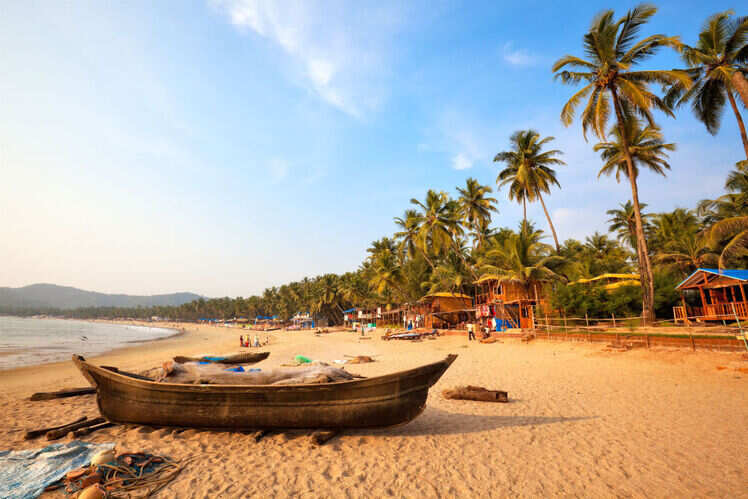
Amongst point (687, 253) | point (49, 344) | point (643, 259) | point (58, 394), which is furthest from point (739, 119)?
point (49, 344)

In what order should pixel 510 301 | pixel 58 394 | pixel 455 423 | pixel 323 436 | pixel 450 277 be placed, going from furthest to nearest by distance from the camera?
pixel 450 277, pixel 510 301, pixel 58 394, pixel 455 423, pixel 323 436

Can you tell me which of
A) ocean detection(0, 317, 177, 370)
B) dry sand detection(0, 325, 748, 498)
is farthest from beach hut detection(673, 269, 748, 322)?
ocean detection(0, 317, 177, 370)

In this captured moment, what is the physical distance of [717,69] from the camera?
13.7 meters

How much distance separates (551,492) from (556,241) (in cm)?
2687

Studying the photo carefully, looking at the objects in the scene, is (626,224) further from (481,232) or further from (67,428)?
(67,428)

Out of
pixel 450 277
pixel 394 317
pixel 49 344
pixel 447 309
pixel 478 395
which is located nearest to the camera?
pixel 478 395

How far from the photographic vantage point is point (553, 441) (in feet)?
16.6

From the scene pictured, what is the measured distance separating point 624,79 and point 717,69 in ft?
10.5

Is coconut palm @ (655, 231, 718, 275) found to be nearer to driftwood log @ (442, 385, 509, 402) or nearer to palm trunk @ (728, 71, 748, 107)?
palm trunk @ (728, 71, 748, 107)

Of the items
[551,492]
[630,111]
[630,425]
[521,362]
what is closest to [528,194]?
[630,111]

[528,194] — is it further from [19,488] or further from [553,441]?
[19,488]

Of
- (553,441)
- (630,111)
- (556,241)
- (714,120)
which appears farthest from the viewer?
(556,241)

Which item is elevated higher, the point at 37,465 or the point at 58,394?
the point at 37,465

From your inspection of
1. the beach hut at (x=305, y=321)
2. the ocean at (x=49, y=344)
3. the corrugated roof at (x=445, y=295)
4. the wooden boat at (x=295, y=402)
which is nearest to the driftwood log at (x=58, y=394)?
the wooden boat at (x=295, y=402)
